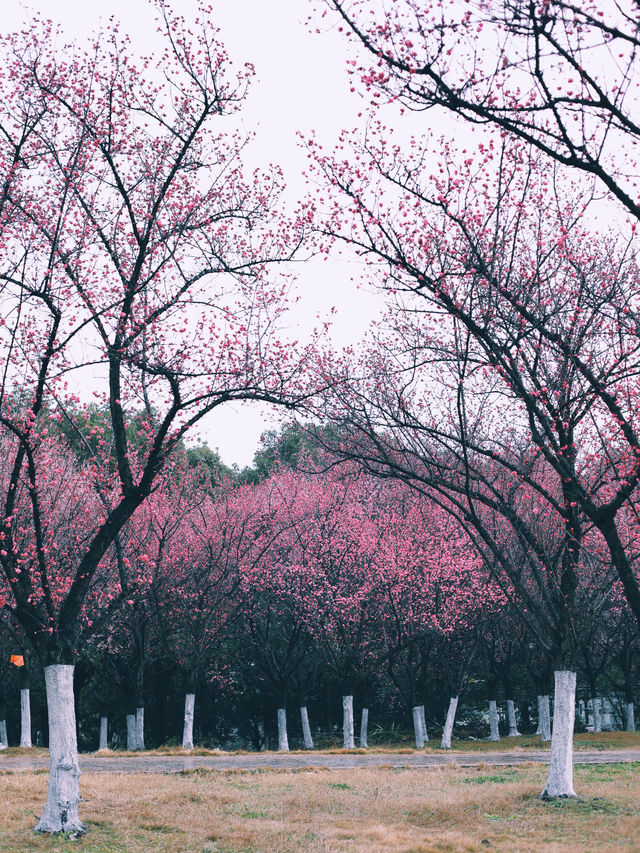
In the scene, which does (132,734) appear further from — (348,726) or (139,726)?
(348,726)

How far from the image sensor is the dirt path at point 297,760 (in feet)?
70.9

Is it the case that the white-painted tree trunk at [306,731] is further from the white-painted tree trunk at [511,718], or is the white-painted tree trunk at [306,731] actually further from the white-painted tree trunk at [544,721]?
the white-painted tree trunk at [544,721]

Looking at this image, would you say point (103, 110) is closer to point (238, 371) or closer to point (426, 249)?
point (238, 371)

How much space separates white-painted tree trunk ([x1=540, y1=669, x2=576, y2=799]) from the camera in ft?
47.6

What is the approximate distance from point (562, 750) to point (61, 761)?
8.14m

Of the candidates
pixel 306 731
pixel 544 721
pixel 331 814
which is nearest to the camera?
pixel 331 814

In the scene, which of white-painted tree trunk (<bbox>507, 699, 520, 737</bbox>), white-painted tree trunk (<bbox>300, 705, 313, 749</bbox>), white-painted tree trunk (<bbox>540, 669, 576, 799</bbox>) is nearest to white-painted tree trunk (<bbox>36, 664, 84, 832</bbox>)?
white-painted tree trunk (<bbox>540, 669, 576, 799</bbox>)

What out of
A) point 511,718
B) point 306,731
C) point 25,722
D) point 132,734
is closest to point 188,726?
point 132,734

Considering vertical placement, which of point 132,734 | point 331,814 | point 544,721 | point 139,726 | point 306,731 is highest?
point 331,814

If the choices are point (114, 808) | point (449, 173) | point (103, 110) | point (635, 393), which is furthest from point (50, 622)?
point (635, 393)

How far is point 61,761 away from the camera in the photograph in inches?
473

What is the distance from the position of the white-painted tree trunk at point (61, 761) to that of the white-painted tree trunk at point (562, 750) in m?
7.75

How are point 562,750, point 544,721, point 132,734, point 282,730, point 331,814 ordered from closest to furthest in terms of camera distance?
1. point 331,814
2. point 562,750
3. point 132,734
4. point 544,721
5. point 282,730

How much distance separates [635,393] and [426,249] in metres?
4.44
